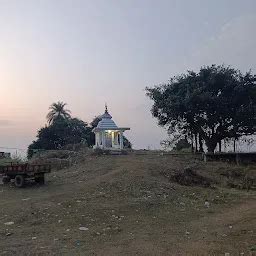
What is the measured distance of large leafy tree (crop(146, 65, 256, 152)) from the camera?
1326 inches

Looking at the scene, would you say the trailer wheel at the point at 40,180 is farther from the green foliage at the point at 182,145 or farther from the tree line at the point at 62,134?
the tree line at the point at 62,134

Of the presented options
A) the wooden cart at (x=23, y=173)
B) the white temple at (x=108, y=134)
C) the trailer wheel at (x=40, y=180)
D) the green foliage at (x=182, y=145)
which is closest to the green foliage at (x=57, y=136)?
the white temple at (x=108, y=134)

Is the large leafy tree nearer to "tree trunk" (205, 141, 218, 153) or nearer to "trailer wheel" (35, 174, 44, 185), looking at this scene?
"tree trunk" (205, 141, 218, 153)

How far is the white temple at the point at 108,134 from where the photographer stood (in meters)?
38.1

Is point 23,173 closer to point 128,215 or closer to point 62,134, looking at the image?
point 128,215

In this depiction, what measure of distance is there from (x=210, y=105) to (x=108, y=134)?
32.3 feet

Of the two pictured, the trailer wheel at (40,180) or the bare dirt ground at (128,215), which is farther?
the trailer wheel at (40,180)

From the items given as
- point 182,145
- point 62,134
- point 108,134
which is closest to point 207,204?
point 108,134

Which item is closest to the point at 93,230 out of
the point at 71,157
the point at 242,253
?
the point at 242,253

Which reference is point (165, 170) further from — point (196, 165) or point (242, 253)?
point (242, 253)

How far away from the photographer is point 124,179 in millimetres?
19688

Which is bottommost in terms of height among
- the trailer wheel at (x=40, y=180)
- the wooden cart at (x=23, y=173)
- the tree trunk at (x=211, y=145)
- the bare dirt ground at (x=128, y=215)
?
the bare dirt ground at (x=128, y=215)

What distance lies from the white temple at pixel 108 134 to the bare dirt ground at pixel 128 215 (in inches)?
557

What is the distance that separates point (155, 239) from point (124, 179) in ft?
28.5
